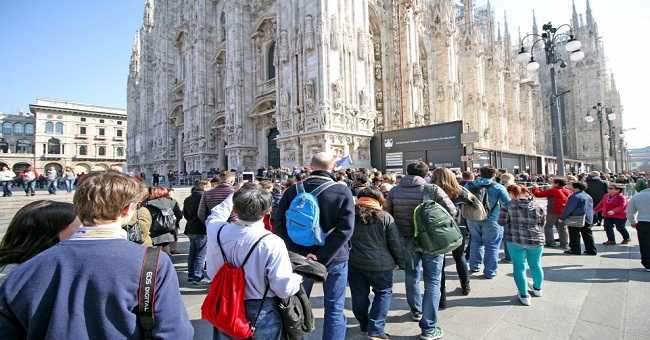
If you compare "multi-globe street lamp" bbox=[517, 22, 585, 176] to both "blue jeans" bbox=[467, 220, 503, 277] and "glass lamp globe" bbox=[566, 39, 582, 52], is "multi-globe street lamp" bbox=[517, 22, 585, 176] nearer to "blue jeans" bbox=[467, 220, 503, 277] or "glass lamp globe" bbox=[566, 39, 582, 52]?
"glass lamp globe" bbox=[566, 39, 582, 52]

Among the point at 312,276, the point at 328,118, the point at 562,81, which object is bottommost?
the point at 312,276

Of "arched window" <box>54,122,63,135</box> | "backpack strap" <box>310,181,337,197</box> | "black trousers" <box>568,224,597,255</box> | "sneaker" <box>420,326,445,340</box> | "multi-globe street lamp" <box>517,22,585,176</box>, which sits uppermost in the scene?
"arched window" <box>54,122,63,135</box>

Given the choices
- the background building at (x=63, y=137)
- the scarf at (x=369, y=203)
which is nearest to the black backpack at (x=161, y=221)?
the scarf at (x=369, y=203)

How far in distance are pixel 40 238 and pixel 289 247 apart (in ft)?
6.06

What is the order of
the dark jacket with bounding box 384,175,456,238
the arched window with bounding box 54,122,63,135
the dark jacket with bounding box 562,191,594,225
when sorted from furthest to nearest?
the arched window with bounding box 54,122,63,135 < the dark jacket with bounding box 562,191,594,225 < the dark jacket with bounding box 384,175,456,238

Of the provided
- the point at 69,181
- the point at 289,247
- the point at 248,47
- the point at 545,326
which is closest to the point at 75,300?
the point at 289,247

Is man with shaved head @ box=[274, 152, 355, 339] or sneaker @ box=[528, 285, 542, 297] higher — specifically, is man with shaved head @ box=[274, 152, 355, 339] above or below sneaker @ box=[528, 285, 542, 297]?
above

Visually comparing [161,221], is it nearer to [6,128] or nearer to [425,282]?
[425,282]

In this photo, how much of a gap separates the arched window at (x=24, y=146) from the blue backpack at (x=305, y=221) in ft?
228

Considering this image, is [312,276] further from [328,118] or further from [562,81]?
[562,81]

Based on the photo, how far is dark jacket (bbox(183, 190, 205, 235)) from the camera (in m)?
5.24

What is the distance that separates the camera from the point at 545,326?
3.36m

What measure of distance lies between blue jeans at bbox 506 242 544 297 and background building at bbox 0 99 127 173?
196 ft

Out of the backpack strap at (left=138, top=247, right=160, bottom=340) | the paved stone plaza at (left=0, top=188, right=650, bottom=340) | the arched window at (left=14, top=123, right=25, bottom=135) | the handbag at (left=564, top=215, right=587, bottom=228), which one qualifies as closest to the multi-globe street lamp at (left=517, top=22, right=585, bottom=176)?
the handbag at (left=564, top=215, right=587, bottom=228)
